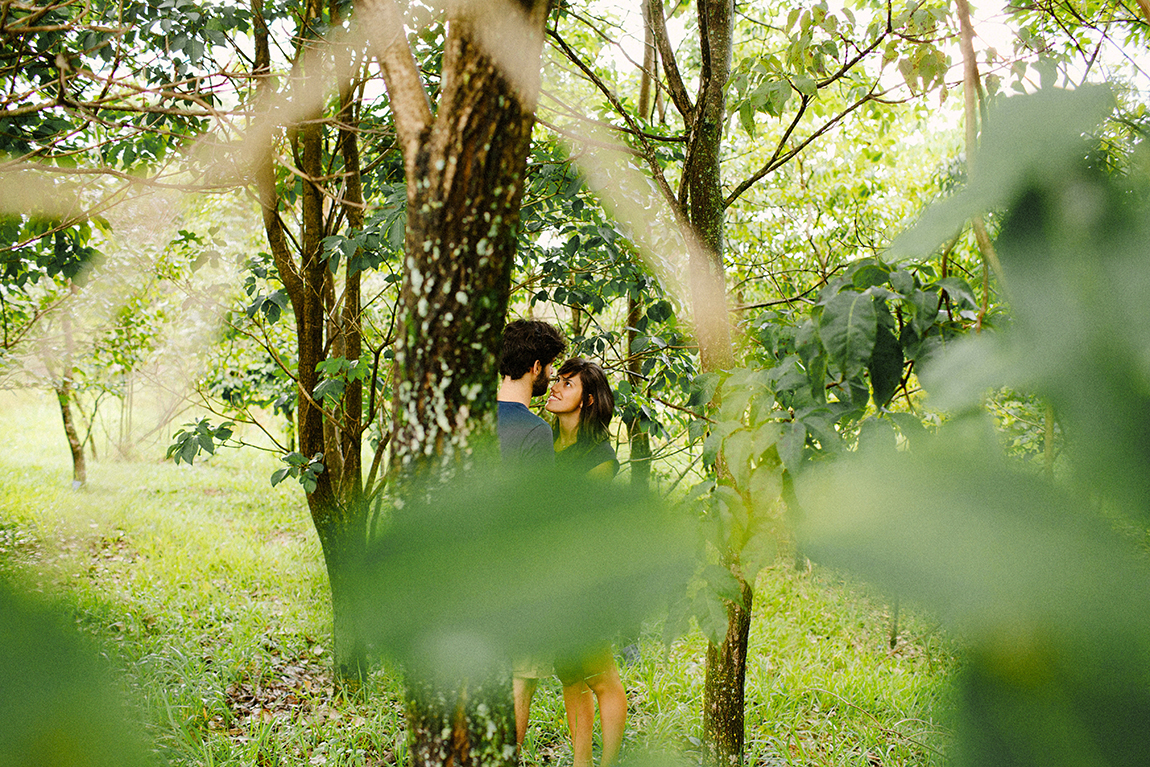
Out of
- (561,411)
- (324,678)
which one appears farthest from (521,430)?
(324,678)

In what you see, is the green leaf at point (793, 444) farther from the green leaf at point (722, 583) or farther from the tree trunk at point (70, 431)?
the tree trunk at point (70, 431)

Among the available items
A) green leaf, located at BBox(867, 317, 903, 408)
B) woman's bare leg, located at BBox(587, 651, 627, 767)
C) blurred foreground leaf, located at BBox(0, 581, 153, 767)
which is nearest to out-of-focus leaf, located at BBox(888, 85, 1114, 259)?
blurred foreground leaf, located at BBox(0, 581, 153, 767)

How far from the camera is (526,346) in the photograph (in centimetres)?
282

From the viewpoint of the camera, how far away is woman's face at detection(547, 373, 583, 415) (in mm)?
3256

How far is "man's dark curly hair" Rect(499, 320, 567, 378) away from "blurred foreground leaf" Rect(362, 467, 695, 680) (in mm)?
2575

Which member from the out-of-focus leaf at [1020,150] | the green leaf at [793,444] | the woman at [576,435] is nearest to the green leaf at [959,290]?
the green leaf at [793,444]

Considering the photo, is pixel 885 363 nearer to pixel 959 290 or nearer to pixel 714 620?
pixel 959 290

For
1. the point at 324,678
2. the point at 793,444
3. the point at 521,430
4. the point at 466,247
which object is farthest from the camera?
the point at 324,678

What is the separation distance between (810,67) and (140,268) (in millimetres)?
7716

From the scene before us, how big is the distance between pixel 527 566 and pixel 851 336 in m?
0.56

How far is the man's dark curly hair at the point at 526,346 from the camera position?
282 centimetres

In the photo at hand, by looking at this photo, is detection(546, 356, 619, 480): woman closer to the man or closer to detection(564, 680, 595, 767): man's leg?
the man

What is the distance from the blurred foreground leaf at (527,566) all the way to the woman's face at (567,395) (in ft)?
9.83

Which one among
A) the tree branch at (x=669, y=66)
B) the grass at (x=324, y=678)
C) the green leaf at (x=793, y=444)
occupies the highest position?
the tree branch at (x=669, y=66)
